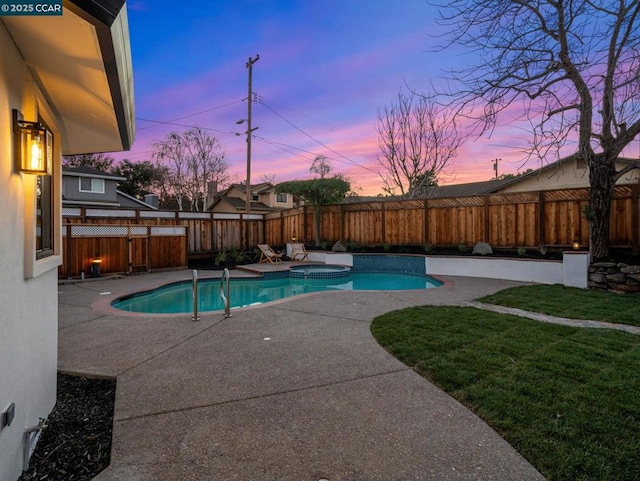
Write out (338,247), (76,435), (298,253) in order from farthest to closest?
1. (298,253)
2. (338,247)
3. (76,435)

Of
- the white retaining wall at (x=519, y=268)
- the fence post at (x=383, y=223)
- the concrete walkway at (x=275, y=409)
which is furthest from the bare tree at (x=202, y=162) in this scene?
the concrete walkway at (x=275, y=409)

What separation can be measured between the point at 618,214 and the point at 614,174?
1318 millimetres

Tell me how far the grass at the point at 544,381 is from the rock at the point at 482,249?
19.6 feet

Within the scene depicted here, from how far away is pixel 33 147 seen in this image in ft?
6.88

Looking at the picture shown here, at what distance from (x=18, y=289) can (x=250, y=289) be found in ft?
26.1

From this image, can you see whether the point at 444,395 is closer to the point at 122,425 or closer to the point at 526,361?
the point at 526,361

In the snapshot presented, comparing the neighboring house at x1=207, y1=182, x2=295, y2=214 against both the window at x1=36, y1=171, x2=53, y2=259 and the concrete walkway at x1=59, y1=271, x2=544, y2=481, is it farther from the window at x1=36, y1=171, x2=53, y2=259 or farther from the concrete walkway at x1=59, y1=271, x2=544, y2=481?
the window at x1=36, y1=171, x2=53, y2=259

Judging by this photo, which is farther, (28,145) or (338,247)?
(338,247)

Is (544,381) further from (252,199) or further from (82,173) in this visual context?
(252,199)

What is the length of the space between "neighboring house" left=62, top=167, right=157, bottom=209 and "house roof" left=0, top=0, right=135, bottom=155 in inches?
714

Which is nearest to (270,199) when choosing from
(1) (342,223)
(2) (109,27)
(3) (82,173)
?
(3) (82,173)

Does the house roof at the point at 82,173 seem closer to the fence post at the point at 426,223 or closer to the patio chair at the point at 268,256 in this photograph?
the patio chair at the point at 268,256

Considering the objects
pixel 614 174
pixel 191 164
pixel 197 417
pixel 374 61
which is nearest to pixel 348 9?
pixel 374 61

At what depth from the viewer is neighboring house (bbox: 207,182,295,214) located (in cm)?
2905
